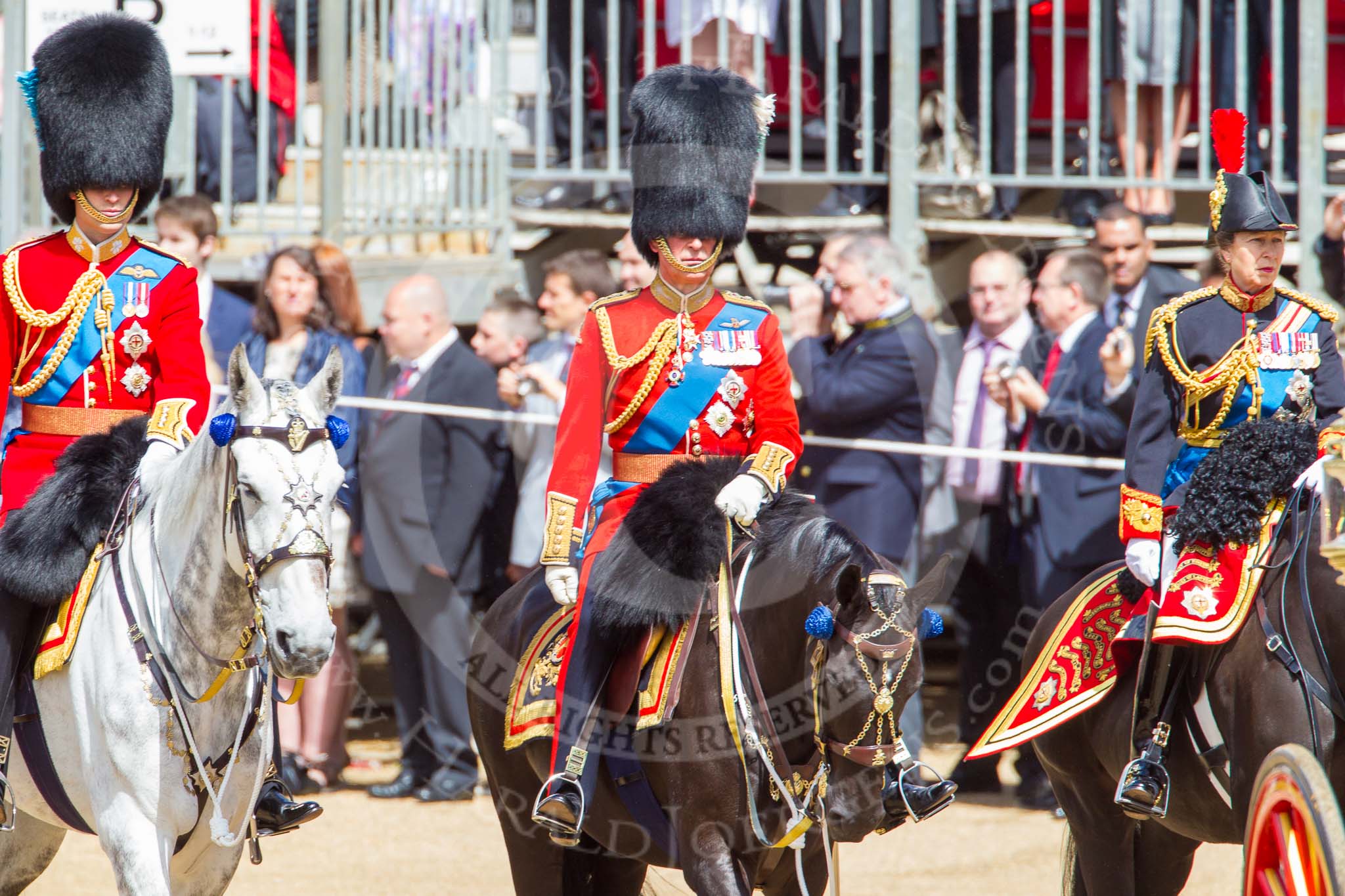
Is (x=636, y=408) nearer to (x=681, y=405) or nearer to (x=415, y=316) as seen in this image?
(x=681, y=405)

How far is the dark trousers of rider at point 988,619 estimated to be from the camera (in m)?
7.36

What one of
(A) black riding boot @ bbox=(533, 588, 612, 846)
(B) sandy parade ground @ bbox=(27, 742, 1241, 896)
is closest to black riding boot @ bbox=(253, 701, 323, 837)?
(A) black riding boot @ bbox=(533, 588, 612, 846)

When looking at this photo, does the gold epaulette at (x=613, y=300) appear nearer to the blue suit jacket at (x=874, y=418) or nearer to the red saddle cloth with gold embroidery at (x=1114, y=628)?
the red saddle cloth with gold embroidery at (x=1114, y=628)

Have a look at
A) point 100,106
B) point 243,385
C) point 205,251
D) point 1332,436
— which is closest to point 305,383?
point 205,251

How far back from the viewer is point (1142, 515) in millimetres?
4684

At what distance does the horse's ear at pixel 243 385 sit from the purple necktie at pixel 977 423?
4043mm

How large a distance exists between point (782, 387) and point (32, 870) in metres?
2.31

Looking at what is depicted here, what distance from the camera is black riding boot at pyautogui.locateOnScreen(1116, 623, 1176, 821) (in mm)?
4492

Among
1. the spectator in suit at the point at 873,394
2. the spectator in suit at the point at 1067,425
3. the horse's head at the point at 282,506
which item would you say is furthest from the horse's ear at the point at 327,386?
the spectator in suit at the point at 1067,425

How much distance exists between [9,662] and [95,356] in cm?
80

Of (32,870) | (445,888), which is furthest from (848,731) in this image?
(445,888)

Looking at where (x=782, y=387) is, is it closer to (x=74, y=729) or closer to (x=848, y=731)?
(x=848, y=731)

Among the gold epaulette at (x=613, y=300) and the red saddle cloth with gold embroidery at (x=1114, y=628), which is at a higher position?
the gold epaulette at (x=613, y=300)

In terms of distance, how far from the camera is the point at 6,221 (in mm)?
7887
